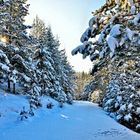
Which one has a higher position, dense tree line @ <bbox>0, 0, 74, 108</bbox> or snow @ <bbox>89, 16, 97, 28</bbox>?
dense tree line @ <bbox>0, 0, 74, 108</bbox>

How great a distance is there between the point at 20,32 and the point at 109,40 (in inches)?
Result: 1124

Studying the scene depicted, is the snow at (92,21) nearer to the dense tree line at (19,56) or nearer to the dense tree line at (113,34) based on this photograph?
the dense tree line at (113,34)

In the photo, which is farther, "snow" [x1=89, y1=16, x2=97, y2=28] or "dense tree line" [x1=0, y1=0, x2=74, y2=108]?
"dense tree line" [x1=0, y1=0, x2=74, y2=108]

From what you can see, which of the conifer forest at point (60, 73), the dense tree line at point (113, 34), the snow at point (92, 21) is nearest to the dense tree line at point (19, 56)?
the conifer forest at point (60, 73)

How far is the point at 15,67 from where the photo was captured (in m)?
29.7

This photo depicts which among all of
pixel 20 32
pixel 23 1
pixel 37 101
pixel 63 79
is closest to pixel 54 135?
pixel 37 101

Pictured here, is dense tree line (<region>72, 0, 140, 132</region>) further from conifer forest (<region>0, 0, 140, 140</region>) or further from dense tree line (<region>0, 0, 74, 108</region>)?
dense tree line (<region>0, 0, 74, 108</region>)

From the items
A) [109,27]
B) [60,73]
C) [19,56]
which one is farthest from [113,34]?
[60,73]

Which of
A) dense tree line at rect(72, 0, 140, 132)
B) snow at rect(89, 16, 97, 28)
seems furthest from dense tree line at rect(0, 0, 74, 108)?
snow at rect(89, 16, 97, 28)

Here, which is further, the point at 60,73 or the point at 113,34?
the point at 60,73

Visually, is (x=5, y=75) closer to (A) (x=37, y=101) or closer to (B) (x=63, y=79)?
(A) (x=37, y=101)

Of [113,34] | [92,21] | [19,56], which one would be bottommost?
[113,34]

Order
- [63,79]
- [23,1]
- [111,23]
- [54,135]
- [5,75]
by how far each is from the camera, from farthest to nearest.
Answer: [63,79], [23,1], [5,75], [54,135], [111,23]

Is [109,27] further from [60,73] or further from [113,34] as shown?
[60,73]
